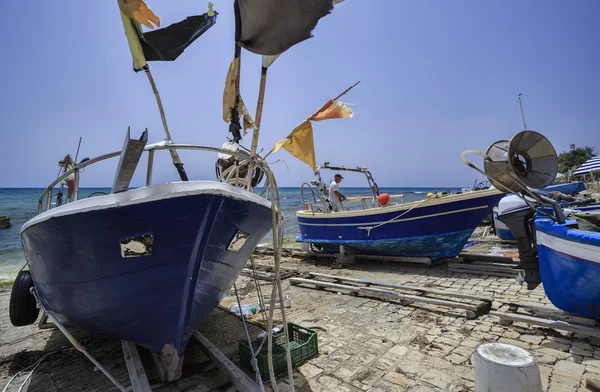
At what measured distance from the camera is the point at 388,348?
163 inches

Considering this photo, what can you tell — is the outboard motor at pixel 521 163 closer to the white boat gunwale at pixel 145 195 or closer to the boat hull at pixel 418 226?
the boat hull at pixel 418 226

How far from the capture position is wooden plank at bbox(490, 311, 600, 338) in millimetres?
3842

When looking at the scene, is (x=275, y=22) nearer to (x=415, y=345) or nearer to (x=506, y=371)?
(x=506, y=371)

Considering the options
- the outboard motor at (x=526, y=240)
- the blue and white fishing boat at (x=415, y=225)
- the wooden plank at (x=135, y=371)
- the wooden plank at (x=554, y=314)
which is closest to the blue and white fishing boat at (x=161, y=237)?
the wooden plank at (x=135, y=371)

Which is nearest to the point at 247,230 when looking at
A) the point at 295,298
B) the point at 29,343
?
the point at 295,298

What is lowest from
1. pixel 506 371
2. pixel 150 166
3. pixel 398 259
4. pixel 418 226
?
pixel 398 259

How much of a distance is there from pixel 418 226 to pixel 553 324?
443 centimetres

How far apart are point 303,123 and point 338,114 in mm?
439

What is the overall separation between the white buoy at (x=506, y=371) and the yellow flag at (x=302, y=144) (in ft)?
7.56

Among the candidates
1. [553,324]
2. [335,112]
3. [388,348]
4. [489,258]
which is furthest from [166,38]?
[489,258]

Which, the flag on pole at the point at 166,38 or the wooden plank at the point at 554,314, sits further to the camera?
the flag on pole at the point at 166,38

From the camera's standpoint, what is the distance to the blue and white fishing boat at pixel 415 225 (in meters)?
8.05

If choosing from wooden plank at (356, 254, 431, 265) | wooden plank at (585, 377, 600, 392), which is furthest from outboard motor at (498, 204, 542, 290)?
wooden plank at (585, 377, 600, 392)

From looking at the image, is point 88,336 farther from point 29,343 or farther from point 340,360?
point 340,360
